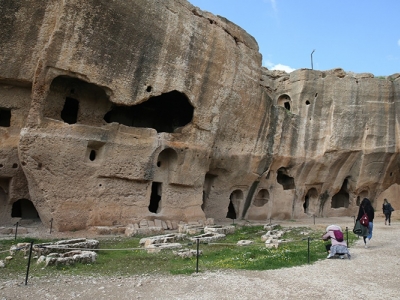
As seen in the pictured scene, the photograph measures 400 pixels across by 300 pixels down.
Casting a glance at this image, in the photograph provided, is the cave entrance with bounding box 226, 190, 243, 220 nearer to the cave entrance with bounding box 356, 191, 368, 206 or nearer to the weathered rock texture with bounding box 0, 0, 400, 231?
the weathered rock texture with bounding box 0, 0, 400, 231

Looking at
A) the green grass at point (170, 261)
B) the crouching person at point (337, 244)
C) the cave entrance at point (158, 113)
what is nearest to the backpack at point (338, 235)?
the crouching person at point (337, 244)

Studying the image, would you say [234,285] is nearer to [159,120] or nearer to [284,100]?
[159,120]

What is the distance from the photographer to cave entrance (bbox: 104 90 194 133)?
16953 mm

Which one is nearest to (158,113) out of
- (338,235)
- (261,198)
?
(261,198)

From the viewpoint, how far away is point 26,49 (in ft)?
39.7

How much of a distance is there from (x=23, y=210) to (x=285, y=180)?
15313mm

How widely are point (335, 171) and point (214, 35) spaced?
12.6 m

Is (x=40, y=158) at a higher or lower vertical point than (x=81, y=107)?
lower

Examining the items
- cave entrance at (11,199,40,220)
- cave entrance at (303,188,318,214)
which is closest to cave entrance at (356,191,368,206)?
cave entrance at (303,188,318,214)

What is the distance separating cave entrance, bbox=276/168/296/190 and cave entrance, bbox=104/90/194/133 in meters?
7.73

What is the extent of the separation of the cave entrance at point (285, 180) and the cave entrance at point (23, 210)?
1423 centimetres

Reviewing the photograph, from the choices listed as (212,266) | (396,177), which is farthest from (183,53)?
(396,177)

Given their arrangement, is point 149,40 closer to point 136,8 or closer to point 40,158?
point 136,8

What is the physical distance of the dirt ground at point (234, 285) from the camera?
5.57 m
